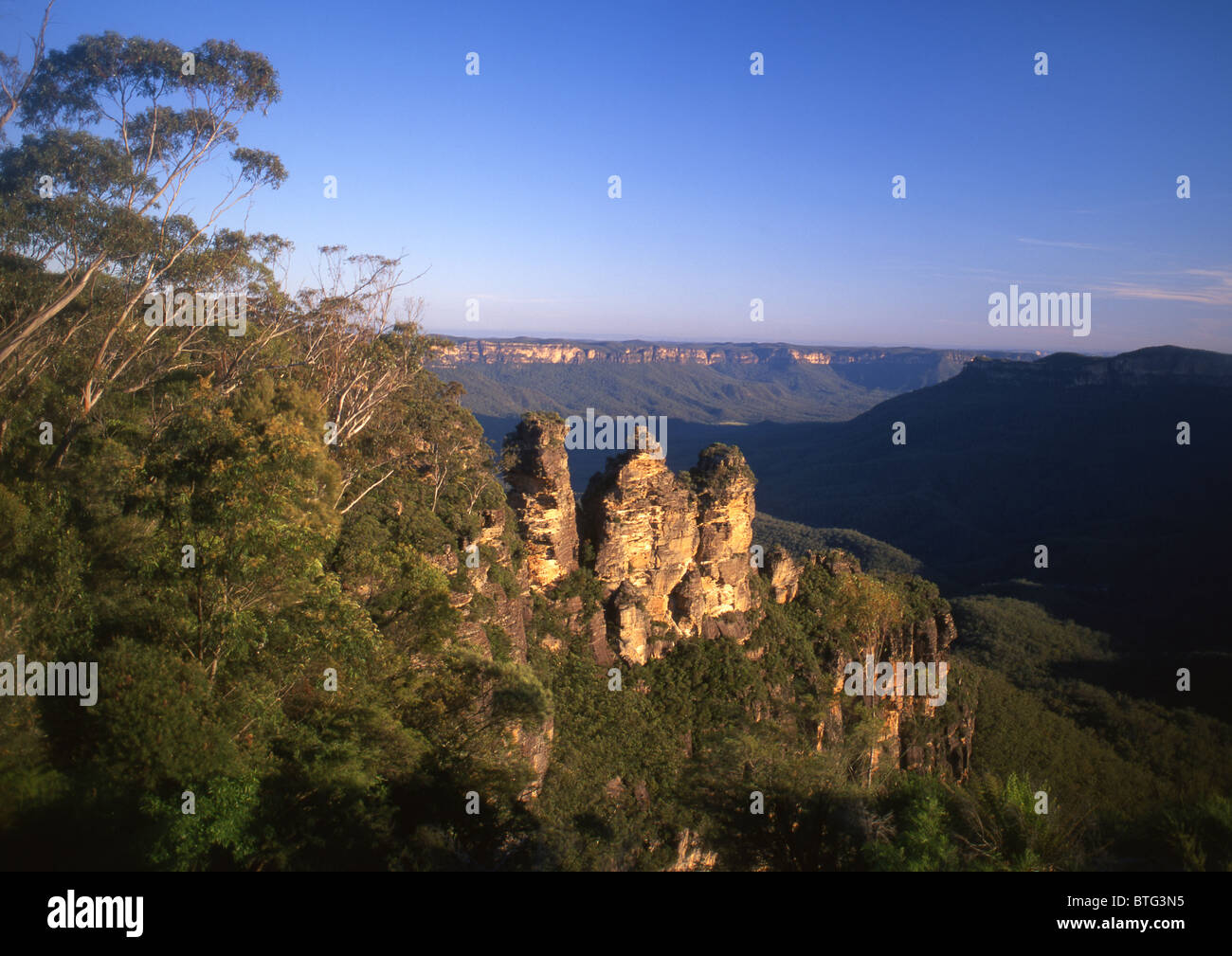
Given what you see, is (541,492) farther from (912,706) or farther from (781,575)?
(912,706)

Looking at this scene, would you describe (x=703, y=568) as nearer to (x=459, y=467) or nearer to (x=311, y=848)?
(x=459, y=467)

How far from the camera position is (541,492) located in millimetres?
27188

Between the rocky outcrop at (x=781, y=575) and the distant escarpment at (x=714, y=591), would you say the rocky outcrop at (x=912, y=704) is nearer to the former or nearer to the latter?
the distant escarpment at (x=714, y=591)

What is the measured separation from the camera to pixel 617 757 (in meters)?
24.4

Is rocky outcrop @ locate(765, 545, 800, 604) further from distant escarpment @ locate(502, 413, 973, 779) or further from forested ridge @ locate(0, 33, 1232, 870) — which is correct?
forested ridge @ locate(0, 33, 1232, 870)

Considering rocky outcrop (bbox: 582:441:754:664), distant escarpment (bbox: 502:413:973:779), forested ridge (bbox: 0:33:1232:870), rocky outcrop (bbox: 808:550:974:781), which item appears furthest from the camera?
rocky outcrop (bbox: 808:550:974:781)

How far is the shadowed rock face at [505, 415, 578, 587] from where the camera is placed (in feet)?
88.2

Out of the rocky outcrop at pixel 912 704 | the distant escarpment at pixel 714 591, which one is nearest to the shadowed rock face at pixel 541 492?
the distant escarpment at pixel 714 591

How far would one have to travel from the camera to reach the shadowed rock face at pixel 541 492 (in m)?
26.9

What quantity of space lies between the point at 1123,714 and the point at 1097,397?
9989 cm

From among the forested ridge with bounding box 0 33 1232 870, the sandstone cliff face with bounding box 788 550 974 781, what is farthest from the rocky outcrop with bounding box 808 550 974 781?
the forested ridge with bounding box 0 33 1232 870
